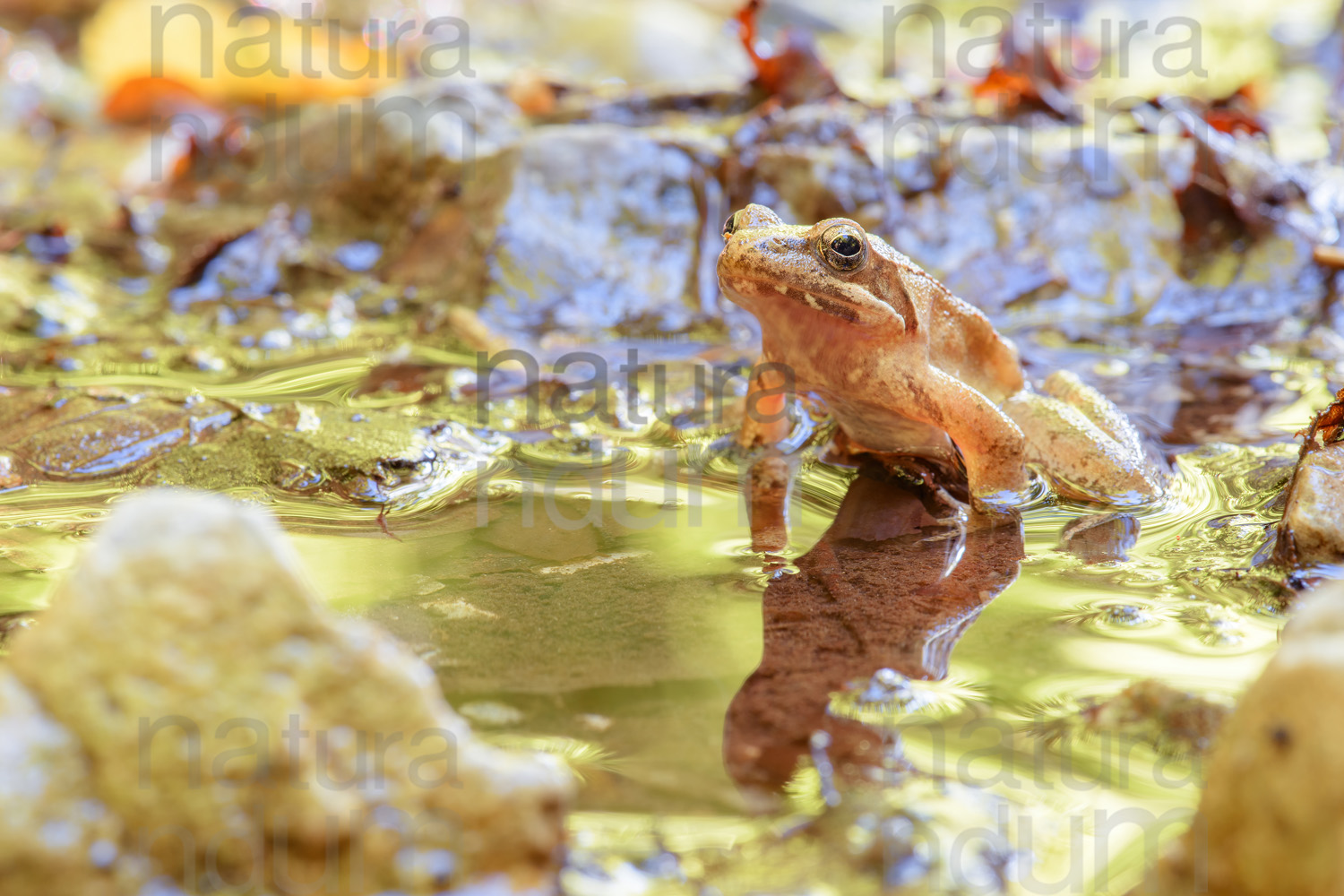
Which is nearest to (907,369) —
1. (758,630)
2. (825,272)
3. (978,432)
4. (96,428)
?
(978,432)

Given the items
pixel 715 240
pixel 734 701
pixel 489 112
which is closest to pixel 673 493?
pixel 734 701

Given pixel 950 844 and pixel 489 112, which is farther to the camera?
pixel 489 112

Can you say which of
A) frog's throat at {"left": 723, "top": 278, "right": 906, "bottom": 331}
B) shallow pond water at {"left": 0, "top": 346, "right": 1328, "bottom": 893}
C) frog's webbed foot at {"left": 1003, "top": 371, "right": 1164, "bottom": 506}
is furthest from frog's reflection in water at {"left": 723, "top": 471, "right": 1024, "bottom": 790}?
frog's throat at {"left": 723, "top": 278, "right": 906, "bottom": 331}

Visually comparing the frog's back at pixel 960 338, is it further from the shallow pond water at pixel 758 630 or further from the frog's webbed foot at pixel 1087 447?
the shallow pond water at pixel 758 630

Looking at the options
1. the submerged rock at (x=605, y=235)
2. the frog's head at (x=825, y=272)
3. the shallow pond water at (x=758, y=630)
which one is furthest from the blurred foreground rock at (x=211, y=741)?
the submerged rock at (x=605, y=235)

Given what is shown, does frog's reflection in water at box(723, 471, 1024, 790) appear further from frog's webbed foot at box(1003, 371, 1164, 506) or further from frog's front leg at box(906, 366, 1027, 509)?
frog's webbed foot at box(1003, 371, 1164, 506)

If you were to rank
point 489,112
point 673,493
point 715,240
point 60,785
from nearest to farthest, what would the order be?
point 60,785
point 673,493
point 715,240
point 489,112

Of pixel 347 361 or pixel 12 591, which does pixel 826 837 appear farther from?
pixel 347 361

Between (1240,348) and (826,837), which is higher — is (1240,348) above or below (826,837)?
above

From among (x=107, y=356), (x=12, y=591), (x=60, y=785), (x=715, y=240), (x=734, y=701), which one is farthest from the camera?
(x=715, y=240)
